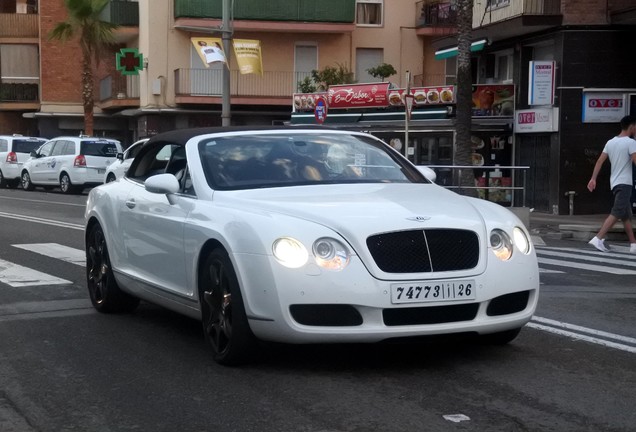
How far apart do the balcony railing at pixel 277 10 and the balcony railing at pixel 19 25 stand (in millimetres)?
13072

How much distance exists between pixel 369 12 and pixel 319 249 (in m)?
38.6

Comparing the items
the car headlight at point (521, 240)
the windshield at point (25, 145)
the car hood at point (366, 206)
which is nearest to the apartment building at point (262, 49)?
the windshield at point (25, 145)

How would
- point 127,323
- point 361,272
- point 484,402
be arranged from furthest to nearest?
point 127,323
point 361,272
point 484,402

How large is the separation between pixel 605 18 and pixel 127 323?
19705 mm

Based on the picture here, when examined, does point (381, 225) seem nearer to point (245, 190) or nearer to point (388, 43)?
point (245, 190)

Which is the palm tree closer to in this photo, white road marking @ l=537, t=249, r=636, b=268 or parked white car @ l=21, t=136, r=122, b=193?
parked white car @ l=21, t=136, r=122, b=193

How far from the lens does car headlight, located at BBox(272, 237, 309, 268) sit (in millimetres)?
6078

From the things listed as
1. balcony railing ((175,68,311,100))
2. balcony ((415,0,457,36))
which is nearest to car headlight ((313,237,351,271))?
balcony ((415,0,457,36))

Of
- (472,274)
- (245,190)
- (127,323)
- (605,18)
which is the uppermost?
(605,18)

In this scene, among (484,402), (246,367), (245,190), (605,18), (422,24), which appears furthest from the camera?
(422,24)

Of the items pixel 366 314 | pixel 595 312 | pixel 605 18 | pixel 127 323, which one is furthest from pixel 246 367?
pixel 605 18

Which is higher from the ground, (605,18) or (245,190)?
(605,18)

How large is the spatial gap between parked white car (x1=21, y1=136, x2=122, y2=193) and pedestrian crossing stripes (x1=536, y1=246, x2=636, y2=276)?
62.4ft

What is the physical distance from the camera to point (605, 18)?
25406 millimetres
